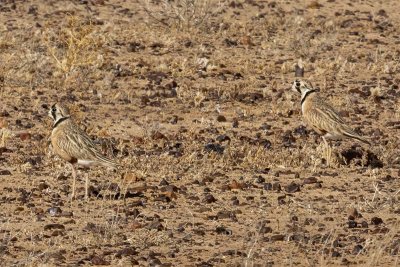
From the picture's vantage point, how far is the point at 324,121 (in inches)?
476

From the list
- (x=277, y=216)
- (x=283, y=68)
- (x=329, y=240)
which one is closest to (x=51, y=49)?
(x=283, y=68)

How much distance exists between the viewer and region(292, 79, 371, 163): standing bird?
39.4 feet

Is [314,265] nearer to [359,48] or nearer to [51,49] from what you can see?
[51,49]

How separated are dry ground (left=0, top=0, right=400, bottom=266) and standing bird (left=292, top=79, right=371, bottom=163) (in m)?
0.20

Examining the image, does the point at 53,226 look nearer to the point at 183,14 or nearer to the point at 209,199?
the point at 209,199

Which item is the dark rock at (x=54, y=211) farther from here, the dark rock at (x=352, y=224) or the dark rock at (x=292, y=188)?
the dark rock at (x=352, y=224)

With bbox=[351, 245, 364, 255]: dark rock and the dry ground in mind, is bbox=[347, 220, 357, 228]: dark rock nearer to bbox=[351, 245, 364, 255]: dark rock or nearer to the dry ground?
the dry ground

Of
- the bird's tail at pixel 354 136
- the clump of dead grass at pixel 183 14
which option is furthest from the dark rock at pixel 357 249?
A: the clump of dead grass at pixel 183 14


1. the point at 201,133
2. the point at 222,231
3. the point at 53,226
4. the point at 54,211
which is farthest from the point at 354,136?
the point at 53,226

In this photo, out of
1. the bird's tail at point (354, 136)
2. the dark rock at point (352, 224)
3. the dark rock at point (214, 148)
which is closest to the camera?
the dark rock at point (352, 224)

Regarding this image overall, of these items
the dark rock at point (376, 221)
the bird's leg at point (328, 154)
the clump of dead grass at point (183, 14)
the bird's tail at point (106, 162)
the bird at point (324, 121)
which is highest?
the clump of dead grass at point (183, 14)

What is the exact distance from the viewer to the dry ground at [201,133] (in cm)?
912

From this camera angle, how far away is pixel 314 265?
27.9 ft

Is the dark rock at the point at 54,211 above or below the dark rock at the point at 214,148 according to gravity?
below
